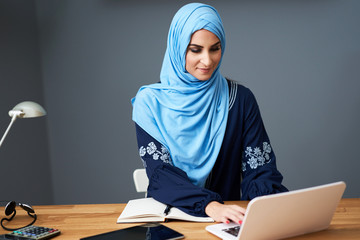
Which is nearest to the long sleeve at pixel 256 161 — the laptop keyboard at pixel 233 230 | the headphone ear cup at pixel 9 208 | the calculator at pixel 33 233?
the laptop keyboard at pixel 233 230

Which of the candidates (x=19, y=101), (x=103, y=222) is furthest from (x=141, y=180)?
(x=19, y=101)

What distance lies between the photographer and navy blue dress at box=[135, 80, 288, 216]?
1354mm

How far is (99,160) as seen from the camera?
2.90 meters

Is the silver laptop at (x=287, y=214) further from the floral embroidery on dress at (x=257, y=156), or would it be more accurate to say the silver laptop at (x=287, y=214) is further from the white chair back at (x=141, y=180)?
the white chair back at (x=141, y=180)

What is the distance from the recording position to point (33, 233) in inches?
42.5

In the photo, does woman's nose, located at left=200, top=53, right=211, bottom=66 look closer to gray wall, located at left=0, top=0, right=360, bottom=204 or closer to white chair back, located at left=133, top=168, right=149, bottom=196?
white chair back, located at left=133, top=168, right=149, bottom=196

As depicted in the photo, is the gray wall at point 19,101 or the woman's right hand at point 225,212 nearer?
the woman's right hand at point 225,212

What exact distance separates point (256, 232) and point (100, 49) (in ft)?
7.11

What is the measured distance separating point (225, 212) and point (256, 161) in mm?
459

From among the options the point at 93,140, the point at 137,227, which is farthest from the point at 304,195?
the point at 93,140

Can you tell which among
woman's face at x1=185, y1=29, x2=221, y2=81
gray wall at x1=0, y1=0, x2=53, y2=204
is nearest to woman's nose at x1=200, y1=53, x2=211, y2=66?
woman's face at x1=185, y1=29, x2=221, y2=81

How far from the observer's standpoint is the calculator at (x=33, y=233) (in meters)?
1.06

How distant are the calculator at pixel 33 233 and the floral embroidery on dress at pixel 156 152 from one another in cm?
48

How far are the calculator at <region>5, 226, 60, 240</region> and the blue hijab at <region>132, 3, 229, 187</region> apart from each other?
55cm
